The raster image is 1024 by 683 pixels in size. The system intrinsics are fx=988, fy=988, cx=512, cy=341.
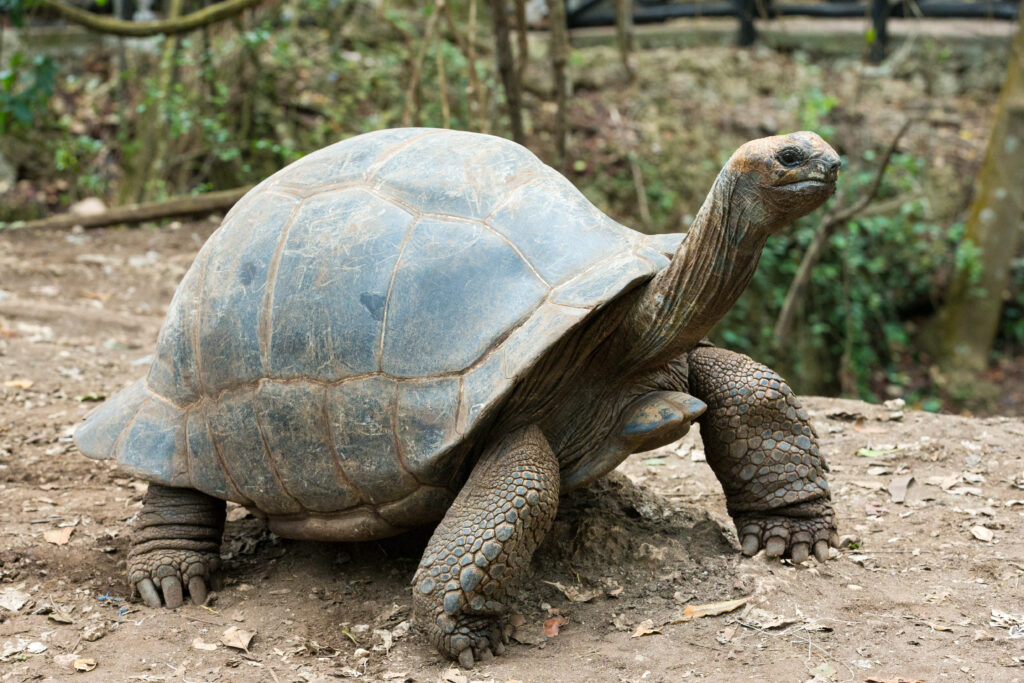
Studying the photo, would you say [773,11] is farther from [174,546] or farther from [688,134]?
[174,546]

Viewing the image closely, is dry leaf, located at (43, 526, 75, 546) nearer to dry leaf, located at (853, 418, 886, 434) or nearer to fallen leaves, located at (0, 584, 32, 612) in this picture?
fallen leaves, located at (0, 584, 32, 612)

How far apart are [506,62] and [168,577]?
190 inches

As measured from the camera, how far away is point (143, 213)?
850 centimetres

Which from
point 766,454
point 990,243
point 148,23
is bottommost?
point 990,243

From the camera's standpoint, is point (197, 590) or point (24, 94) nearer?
point (197, 590)

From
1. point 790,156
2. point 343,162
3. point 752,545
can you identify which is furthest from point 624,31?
point 790,156

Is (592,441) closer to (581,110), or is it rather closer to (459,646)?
(459,646)

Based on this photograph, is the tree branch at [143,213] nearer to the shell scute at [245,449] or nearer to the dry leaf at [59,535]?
the dry leaf at [59,535]

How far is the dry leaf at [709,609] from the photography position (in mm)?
3279

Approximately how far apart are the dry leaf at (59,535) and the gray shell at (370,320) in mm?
416

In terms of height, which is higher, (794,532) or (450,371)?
(450,371)

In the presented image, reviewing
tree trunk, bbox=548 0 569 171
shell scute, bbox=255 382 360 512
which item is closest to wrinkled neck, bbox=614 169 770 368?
shell scute, bbox=255 382 360 512

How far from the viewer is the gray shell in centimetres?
309

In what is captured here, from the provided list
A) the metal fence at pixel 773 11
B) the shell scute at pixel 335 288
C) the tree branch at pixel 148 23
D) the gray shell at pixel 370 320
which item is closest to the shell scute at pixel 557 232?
the gray shell at pixel 370 320
